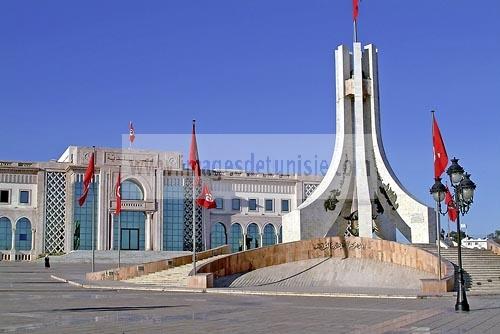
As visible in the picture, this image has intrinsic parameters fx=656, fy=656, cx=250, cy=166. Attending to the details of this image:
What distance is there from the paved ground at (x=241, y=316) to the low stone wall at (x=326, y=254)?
8152mm

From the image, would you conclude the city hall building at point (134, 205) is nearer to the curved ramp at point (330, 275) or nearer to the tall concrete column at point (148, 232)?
the tall concrete column at point (148, 232)

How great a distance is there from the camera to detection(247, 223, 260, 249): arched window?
58312 millimetres

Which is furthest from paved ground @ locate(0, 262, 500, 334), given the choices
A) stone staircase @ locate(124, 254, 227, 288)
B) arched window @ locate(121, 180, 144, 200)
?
arched window @ locate(121, 180, 144, 200)

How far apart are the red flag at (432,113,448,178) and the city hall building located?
106ft

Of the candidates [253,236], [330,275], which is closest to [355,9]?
[330,275]

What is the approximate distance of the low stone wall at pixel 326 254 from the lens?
2411 centimetres

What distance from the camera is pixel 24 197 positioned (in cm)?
5191

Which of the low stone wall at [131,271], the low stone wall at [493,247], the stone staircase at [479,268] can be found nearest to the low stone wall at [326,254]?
the stone staircase at [479,268]

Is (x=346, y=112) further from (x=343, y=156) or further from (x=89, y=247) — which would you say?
(x=89, y=247)

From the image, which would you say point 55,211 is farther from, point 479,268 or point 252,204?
point 479,268

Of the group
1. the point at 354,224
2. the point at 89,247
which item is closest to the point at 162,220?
the point at 89,247

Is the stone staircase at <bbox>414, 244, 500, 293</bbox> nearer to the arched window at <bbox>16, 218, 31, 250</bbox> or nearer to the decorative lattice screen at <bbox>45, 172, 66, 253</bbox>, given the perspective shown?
the decorative lattice screen at <bbox>45, 172, 66, 253</bbox>

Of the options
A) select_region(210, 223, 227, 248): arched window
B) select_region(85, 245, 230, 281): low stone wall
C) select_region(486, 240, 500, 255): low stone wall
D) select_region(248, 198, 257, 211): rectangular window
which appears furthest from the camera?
select_region(248, 198, 257, 211): rectangular window

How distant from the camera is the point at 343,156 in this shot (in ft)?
105
